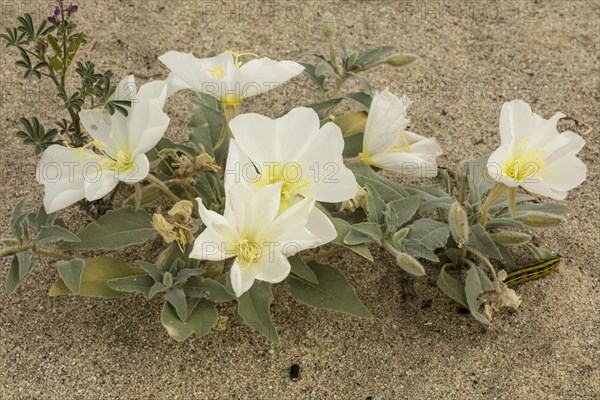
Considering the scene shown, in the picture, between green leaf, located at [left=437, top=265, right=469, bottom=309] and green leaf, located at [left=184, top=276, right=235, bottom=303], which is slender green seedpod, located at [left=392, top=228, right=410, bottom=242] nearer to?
green leaf, located at [left=437, top=265, right=469, bottom=309]

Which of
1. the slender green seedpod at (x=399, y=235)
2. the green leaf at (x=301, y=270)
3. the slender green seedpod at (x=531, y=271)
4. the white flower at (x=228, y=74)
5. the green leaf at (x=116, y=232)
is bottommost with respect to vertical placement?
the slender green seedpod at (x=531, y=271)

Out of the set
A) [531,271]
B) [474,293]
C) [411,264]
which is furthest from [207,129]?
[531,271]

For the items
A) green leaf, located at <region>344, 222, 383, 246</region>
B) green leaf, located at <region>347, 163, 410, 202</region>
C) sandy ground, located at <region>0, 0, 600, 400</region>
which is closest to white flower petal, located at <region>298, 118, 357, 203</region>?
green leaf, located at <region>344, 222, 383, 246</region>

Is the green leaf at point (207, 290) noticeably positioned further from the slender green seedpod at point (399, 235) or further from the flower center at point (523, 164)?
the flower center at point (523, 164)

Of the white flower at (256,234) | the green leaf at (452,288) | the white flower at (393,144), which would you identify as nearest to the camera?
the white flower at (256,234)

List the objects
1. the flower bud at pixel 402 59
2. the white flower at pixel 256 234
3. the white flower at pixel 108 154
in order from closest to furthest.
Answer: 1. the white flower at pixel 256 234
2. the white flower at pixel 108 154
3. the flower bud at pixel 402 59

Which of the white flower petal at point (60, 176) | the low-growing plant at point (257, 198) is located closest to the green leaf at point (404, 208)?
the low-growing plant at point (257, 198)

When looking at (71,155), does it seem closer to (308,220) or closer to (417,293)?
(308,220)
